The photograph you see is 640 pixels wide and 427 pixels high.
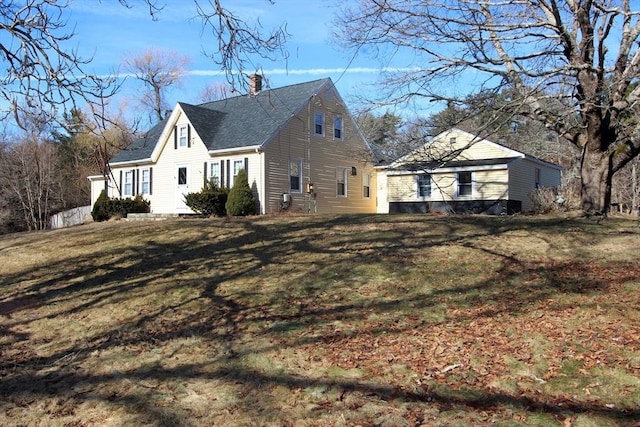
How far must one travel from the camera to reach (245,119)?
2403cm

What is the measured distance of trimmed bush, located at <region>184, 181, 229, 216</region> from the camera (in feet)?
68.8

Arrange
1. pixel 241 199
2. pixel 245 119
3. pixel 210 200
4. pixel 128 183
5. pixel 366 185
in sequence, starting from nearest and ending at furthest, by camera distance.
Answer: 1. pixel 241 199
2. pixel 210 200
3. pixel 245 119
4. pixel 128 183
5. pixel 366 185

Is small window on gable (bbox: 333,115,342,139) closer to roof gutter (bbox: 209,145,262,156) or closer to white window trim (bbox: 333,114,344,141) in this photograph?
white window trim (bbox: 333,114,344,141)

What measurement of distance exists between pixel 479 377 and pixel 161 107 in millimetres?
42966

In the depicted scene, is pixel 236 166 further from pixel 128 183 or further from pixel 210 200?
pixel 128 183

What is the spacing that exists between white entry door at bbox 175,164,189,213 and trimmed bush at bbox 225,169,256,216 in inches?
150

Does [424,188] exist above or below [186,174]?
below

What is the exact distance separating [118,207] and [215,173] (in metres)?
5.22

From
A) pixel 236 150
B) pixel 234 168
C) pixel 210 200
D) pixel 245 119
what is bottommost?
pixel 210 200

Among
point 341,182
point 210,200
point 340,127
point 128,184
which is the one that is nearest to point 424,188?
point 341,182

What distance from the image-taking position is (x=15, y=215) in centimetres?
3319

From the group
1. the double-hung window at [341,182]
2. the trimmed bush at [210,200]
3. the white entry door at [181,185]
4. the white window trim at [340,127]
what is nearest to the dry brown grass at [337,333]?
the trimmed bush at [210,200]

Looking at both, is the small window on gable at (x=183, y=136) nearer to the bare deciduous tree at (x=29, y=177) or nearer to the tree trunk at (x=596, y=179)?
the bare deciduous tree at (x=29, y=177)

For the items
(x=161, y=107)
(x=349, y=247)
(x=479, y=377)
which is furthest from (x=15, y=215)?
(x=479, y=377)
